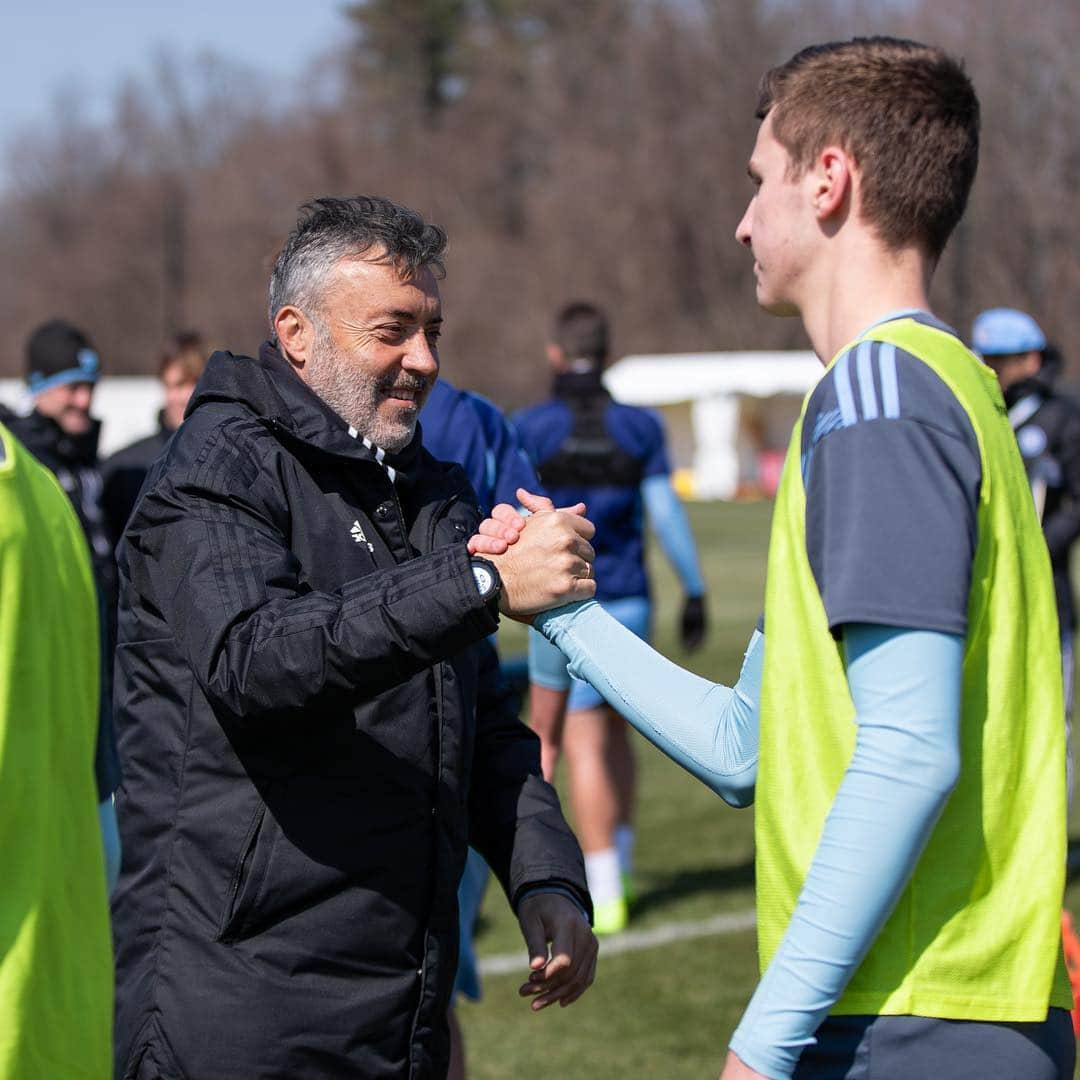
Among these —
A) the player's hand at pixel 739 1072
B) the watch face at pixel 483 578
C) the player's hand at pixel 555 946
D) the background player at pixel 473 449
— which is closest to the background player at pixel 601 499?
the background player at pixel 473 449

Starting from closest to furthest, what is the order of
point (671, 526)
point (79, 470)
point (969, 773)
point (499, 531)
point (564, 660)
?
point (969, 773) < point (499, 531) < point (564, 660) < point (79, 470) < point (671, 526)

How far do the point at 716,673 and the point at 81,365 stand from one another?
6339 mm

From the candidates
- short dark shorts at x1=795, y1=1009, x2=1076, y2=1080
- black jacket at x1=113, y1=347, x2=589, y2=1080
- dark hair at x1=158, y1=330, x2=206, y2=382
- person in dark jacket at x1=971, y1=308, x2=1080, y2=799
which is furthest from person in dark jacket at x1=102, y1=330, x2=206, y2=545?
short dark shorts at x1=795, y1=1009, x2=1076, y2=1080

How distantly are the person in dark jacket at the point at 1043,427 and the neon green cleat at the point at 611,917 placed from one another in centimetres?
221

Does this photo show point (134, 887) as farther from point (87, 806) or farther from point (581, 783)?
point (581, 783)

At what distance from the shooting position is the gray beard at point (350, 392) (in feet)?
8.89

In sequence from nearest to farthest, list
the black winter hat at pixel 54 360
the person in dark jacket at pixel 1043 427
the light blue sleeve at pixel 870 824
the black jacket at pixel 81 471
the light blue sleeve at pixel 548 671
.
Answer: the light blue sleeve at pixel 870 824 → the light blue sleeve at pixel 548 671 → the black jacket at pixel 81 471 → the black winter hat at pixel 54 360 → the person in dark jacket at pixel 1043 427

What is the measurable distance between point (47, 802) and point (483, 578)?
25.9 inches

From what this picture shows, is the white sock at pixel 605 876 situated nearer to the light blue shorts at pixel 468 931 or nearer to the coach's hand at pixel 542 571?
the light blue shorts at pixel 468 931

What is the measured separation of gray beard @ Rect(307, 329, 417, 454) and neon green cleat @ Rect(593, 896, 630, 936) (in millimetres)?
4193

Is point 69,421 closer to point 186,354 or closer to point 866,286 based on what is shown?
point 186,354

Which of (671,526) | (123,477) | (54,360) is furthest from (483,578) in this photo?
(671,526)

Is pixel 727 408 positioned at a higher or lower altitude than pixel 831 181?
lower

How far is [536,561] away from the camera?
236 centimetres
